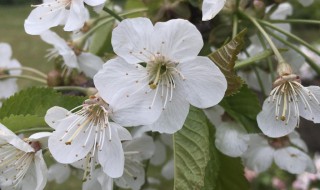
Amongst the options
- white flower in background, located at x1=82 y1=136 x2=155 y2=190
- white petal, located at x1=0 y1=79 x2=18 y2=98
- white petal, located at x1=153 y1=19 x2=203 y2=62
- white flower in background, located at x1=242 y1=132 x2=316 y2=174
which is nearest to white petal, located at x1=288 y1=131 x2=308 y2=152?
white flower in background, located at x1=242 y1=132 x2=316 y2=174

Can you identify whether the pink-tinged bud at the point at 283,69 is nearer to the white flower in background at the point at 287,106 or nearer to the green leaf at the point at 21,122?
the white flower in background at the point at 287,106

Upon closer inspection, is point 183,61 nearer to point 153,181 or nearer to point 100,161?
point 100,161

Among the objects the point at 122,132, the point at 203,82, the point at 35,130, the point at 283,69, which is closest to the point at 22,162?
the point at 35,130

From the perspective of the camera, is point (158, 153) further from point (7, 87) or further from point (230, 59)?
point (230, 59)

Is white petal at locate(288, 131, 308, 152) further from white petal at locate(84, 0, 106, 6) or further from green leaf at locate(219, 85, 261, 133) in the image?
white petal at locate(84, 0, 106, 6)

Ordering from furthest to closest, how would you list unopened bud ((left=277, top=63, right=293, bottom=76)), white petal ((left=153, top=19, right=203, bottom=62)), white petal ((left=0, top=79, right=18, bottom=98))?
white petal ((left=0, top=79, right=18, bottom=98))
unopened bud ((left=277, top=63, right=293, bottom=76))
white petal ((left=153, top=19, right=203, bottom=62))

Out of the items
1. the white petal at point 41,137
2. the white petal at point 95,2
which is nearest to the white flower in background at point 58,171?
the white petal at point 41,137
